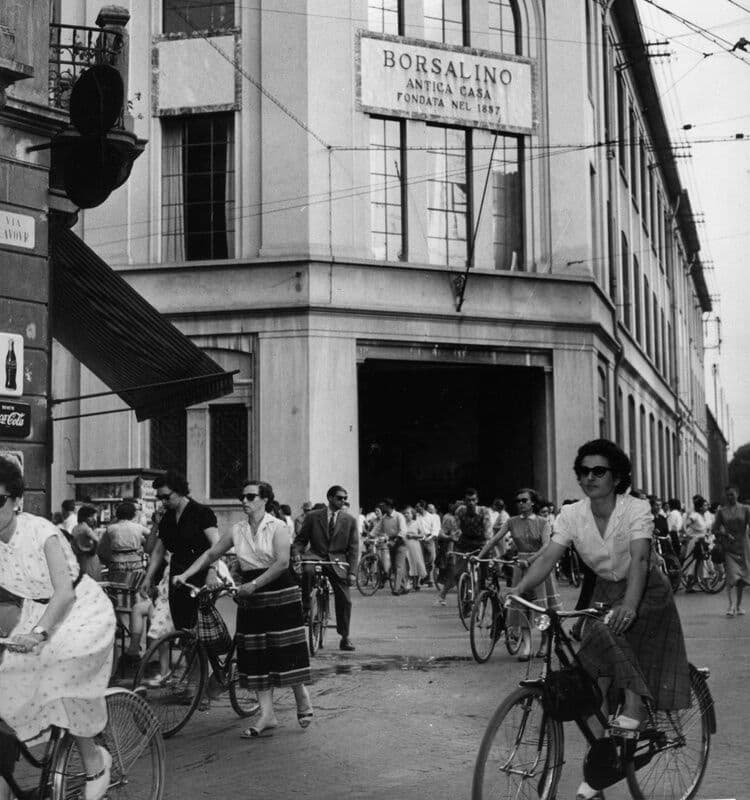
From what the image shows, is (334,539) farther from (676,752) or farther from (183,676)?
(676,752)

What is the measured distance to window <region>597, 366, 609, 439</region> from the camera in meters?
31.5

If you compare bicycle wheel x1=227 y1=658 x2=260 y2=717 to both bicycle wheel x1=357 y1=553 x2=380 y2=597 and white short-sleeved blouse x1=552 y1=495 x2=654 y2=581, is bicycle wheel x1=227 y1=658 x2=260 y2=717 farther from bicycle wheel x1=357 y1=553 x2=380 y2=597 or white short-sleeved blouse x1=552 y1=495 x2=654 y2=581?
bicycle wheel x1=357 y1=553 x2=380 y2=597

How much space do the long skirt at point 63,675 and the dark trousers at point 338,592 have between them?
9033 millimetres

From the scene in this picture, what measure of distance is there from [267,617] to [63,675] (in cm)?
405

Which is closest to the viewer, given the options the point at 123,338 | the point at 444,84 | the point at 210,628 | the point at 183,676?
the point at 183,676

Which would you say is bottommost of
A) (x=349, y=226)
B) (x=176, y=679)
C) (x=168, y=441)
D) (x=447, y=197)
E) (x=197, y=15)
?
(x=176, y=679)

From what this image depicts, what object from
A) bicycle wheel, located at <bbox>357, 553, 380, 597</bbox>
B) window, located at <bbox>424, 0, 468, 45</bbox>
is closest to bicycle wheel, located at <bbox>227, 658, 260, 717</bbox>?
bicycle wheel, located at <bbox>357, 553, 380, 597</bbox>

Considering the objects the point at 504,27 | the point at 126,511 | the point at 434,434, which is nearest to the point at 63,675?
the point at 126,511

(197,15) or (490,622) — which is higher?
(197,15)

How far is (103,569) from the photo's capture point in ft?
48.3

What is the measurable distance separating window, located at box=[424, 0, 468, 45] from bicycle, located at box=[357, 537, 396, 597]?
1094 cm

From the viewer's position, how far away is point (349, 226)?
27.2 meters

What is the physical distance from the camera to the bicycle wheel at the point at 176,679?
9.23 m

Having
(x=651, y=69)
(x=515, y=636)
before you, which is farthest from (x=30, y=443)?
(x=651, y=69)
